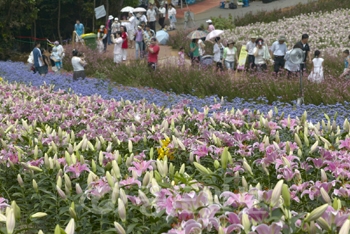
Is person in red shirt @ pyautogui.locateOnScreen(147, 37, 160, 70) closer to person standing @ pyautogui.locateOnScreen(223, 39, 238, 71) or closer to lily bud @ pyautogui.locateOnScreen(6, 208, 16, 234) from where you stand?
person standing @ pyautogui.locateOnScreen(223, 39, 238, 71)

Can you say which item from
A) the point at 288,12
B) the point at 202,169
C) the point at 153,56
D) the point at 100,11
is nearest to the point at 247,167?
the point at 202,169

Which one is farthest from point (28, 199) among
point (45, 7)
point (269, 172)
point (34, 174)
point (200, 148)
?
point (45, 7)

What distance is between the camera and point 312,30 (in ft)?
73.9

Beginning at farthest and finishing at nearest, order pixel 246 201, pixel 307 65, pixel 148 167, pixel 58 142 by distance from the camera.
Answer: pixel 307 65 < pixel 58 142 < pixel 148 167 < pixel 246 201

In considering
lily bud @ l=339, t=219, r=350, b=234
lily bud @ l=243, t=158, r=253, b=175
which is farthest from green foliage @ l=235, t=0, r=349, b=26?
lily bud @ l=339, t=219, r=350, b=234

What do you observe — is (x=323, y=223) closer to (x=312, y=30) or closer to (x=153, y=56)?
(x=153, y=56)

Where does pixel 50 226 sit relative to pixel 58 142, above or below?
below

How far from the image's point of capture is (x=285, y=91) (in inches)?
423

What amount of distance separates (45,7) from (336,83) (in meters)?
19.1

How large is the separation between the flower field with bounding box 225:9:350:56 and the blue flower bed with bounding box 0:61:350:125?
26.5ft

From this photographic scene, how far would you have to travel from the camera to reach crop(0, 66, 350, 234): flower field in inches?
115

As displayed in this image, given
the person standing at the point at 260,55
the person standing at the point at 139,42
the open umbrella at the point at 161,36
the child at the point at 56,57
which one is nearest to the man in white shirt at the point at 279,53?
the person standing at the point at 260,55

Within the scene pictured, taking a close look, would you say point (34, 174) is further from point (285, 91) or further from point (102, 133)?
point (285, 91)

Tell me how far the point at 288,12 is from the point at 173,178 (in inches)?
1004
